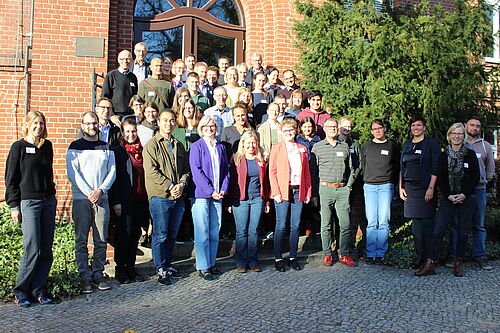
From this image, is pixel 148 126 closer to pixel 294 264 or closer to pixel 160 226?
pixel 160 226

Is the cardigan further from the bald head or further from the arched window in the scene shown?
the arched window

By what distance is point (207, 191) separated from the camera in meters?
5.77

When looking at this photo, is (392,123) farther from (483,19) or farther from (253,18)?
(253,18)

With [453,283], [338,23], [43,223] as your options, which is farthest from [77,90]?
[453,283]

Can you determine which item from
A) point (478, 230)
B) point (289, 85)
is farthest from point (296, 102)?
point (478, 230)

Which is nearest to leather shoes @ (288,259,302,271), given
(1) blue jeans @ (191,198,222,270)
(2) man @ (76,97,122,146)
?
(1) blue jeans @ (191,198,222,270)

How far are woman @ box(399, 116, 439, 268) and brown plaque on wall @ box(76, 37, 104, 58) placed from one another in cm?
540

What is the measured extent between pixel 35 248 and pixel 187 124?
8.46 feet

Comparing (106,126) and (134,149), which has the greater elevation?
(106,126)

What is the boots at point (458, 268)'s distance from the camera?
20.6ft

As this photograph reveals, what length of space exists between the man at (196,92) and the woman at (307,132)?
151 cm

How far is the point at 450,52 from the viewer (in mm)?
7301

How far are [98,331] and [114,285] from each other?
4.66 ft

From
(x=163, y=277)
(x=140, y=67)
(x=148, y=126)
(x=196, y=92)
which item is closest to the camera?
(x=163, y=277)
